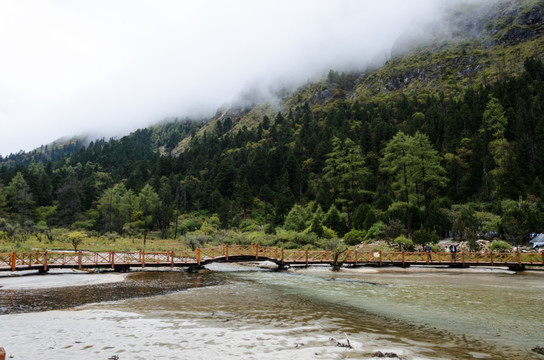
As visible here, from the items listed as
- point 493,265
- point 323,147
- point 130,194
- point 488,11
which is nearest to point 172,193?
point 130,194

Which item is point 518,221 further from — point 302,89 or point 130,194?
point 302,89

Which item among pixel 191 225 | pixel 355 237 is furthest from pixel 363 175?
pixel 191 225

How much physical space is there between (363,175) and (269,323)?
56.3 m

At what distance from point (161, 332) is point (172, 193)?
94.5 meters

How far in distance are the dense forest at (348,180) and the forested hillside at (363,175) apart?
29cm

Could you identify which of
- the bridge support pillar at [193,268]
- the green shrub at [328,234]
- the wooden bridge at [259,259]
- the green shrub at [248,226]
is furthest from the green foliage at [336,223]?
the bridge support pillar at [193,268]

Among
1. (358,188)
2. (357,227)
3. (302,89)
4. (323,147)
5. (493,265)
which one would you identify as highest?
(302,89)

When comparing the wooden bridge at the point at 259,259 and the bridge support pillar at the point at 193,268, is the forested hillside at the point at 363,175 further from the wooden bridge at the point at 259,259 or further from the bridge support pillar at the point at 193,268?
the bridge support pillar at the point at 193,268

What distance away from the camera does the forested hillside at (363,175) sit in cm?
4828

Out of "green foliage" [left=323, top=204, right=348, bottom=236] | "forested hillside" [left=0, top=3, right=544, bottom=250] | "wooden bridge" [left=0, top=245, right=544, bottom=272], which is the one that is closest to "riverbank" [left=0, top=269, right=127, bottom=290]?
"wooden bridge" [left=0, top=245, right=544, bottom=272]

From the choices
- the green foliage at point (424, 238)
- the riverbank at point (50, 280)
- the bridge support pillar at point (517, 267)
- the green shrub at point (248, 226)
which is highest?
the green shrub at point (248, 226)

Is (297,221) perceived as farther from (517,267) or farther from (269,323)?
(269,323)

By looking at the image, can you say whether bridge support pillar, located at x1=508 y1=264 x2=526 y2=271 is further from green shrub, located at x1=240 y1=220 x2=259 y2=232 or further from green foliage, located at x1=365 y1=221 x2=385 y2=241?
green shrub, located at x1=240 y1=220 x2=259 y2=232

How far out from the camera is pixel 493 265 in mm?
31125
